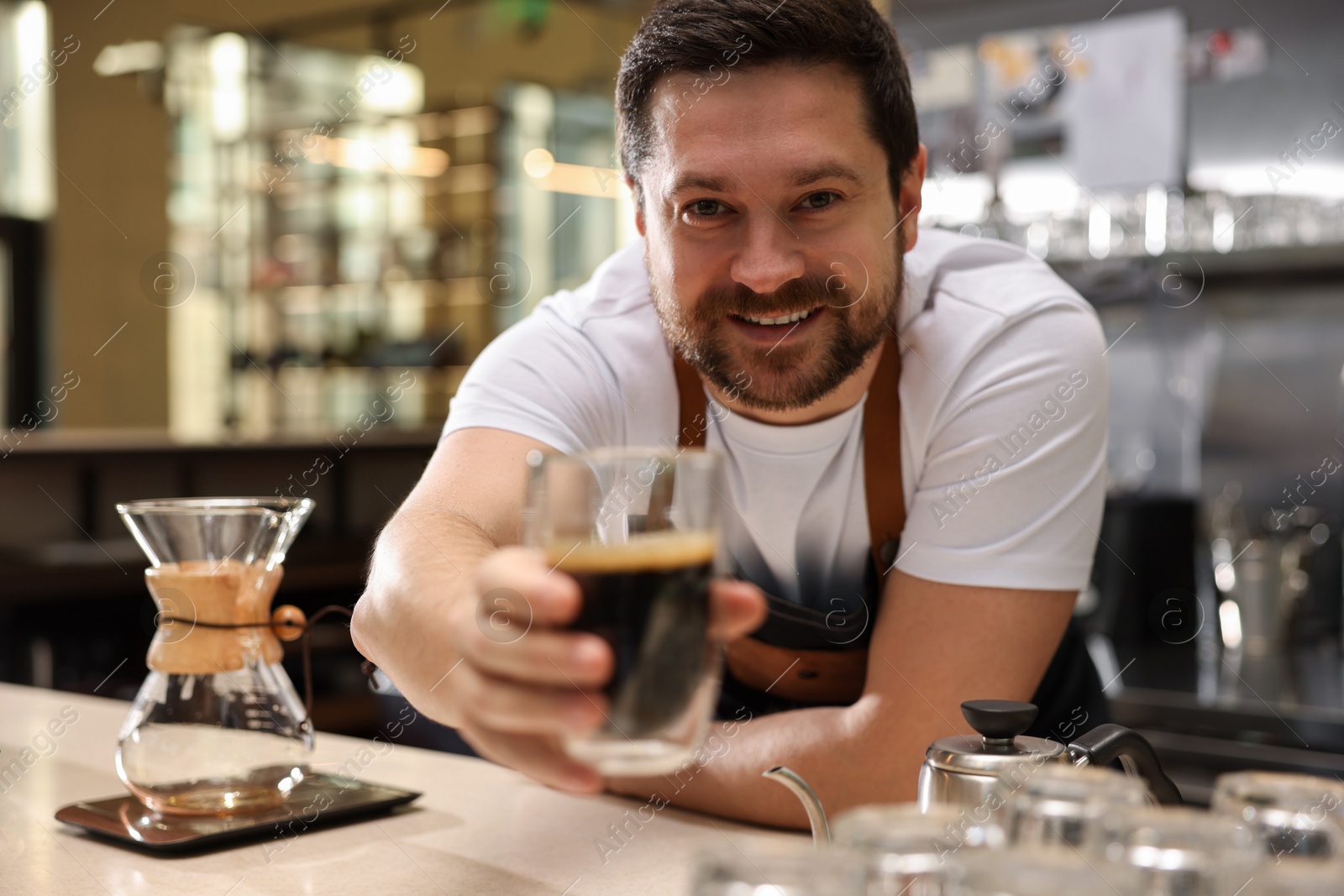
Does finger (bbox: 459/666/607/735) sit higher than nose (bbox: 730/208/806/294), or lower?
lower

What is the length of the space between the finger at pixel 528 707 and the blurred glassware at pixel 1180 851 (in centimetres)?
25

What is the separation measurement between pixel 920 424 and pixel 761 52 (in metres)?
0.46

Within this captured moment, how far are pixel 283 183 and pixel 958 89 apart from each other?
179 inches

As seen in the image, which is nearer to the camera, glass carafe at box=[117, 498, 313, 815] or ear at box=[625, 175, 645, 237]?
glass carafe at box=[117, 498, 313, 815]

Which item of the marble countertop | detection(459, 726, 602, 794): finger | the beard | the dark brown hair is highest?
the dark brown hair

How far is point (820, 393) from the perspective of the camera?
146 cm

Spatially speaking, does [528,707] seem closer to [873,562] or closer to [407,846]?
[407,846]

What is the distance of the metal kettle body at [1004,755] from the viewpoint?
87 centimetres

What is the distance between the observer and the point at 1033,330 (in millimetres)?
1519

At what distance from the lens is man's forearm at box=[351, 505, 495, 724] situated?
0.98m

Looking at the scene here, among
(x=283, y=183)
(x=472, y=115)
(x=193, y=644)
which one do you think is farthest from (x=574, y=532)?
(x=283, y=183)

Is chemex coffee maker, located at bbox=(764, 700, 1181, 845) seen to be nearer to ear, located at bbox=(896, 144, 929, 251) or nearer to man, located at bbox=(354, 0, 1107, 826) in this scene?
man, located at bbox=(354, 0, 1107, 826)

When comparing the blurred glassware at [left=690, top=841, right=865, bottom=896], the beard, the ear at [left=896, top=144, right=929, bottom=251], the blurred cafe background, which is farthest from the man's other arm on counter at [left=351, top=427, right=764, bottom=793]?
the blurred cafe background

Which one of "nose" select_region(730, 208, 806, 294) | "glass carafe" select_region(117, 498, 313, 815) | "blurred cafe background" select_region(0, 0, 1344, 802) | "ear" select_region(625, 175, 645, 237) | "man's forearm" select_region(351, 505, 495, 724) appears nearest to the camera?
"man's forearm" select_region(351, 505, 495, 724)
